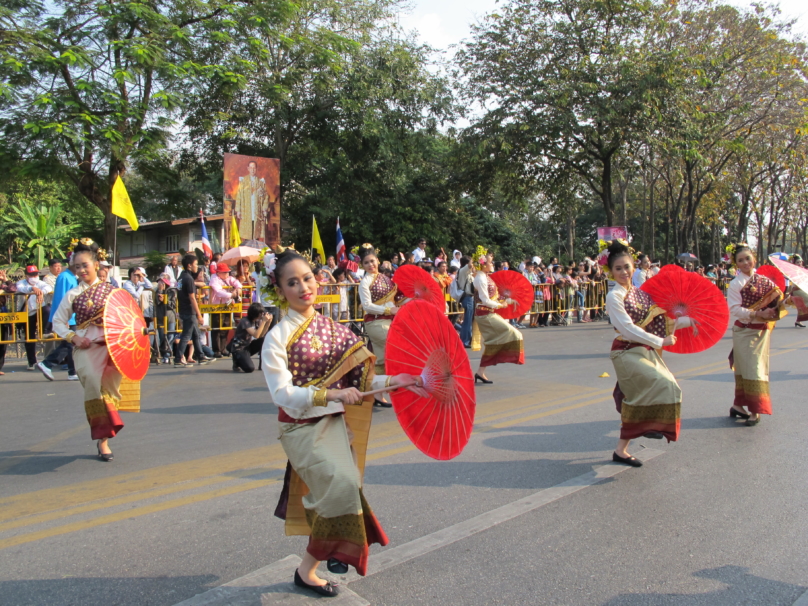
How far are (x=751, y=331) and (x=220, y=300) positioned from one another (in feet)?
28.9

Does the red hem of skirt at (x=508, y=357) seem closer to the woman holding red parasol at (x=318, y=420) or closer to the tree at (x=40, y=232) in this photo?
the woman holding red parasol at (x=318, y=420)

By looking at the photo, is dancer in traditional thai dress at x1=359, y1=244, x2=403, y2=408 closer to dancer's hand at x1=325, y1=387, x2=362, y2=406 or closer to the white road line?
the white road line

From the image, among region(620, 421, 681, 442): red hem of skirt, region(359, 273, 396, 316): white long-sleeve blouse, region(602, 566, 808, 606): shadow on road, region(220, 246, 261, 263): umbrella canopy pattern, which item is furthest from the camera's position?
region(220, 246, 261, 263): umbrella canopy pattern

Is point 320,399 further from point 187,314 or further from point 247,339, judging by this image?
Answer: point 187,314

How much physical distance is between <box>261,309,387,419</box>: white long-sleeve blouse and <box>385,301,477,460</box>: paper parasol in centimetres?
15

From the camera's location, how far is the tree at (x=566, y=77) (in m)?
20.4

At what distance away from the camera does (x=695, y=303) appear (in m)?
5.34

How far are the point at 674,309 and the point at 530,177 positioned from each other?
65.4 ft

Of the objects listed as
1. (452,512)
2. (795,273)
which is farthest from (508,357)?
(452,512)

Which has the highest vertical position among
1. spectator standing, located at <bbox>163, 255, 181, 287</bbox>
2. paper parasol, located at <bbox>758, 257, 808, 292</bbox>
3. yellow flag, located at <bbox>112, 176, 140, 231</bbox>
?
yellow flag, located at <bbox>112, 176, 140, 231</bbox>

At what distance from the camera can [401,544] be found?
12.3 feet

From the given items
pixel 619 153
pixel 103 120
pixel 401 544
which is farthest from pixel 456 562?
pixel 619 153

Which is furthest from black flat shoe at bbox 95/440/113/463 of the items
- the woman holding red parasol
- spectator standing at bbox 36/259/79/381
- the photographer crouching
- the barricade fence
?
the photographer crouching

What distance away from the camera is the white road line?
312cm
